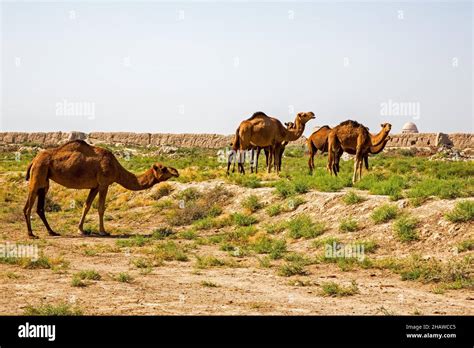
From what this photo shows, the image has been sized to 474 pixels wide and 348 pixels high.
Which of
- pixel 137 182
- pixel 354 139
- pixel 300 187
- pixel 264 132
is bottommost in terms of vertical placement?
pixel 300 187

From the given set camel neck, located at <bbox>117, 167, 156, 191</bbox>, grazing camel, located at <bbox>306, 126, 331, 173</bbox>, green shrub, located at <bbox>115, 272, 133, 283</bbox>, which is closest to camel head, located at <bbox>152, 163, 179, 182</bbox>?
camel neck, located at <bbox>117, 167, 156, 191</bbox>

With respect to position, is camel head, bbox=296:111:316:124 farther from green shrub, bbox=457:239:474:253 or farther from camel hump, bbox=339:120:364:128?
green shrub, bbox=457:239:474:253

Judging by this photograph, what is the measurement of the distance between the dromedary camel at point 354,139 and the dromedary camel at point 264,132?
2.87 m

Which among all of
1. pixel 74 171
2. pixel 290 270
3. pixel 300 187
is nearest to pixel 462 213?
pixel 290 270

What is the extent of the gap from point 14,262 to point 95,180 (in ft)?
15.0

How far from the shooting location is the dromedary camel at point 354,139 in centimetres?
2217

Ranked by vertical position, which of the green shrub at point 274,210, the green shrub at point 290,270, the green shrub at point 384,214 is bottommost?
the green shrub at point 290,270

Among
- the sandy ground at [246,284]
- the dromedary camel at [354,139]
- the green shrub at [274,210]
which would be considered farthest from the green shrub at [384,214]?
the dromedary camel at [354,139]

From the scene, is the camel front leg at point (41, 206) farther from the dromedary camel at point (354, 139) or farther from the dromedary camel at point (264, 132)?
the dromedary camel at point (264, 132)

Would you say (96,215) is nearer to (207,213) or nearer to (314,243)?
(207,213)

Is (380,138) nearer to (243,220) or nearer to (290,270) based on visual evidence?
(243,220)

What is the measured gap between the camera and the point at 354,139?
22.7 m

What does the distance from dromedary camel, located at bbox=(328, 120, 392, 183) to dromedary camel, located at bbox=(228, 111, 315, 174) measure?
9.43 ft

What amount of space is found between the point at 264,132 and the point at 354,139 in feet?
14.0
